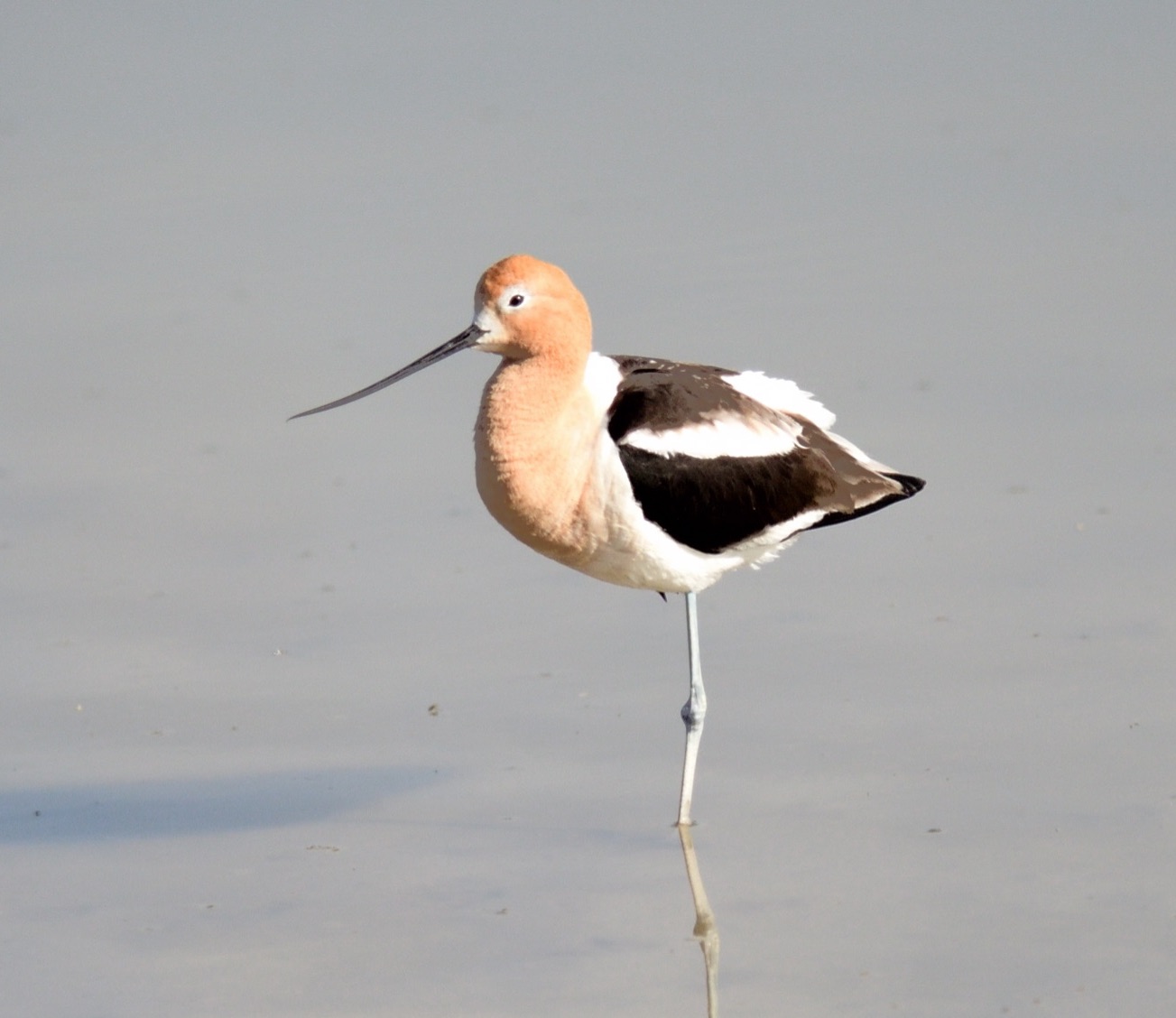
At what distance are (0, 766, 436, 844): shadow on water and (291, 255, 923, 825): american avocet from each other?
852mm

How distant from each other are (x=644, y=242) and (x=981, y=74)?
3.14m

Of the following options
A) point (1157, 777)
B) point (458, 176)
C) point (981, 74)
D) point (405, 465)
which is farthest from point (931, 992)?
point (981, 74)

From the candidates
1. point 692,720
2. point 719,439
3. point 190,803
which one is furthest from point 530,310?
point 190,803

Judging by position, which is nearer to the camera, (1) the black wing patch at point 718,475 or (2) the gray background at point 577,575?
(2) the gray background at point 577,575

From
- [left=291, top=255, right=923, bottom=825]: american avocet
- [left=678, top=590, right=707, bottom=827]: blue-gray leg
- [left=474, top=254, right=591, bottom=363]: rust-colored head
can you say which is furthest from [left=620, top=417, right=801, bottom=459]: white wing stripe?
[left=678, top=590, right=707, bottom=827]: blue-gray leg

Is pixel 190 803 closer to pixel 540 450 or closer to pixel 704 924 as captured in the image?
pixel 540 450

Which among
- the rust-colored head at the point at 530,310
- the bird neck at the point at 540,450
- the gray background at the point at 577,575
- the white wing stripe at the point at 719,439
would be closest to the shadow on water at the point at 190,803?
the gray background at the point at 577,575

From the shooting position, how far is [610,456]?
Answer: 657 cm

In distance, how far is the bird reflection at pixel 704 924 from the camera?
5.48 m

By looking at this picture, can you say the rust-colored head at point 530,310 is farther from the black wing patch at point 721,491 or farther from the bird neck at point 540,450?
the black wing patch at point 721,491

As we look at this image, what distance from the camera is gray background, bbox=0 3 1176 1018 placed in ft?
19.1

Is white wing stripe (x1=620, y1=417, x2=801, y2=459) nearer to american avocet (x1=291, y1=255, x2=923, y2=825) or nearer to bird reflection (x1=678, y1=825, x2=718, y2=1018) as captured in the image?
american avocet (x1=291, y1=255, x2=923, y2=825)

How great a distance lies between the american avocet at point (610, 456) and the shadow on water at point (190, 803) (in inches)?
33.6

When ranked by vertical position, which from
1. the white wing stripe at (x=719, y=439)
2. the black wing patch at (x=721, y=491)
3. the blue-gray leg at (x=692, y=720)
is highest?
the white wing stripe at (x=719, y=439)
